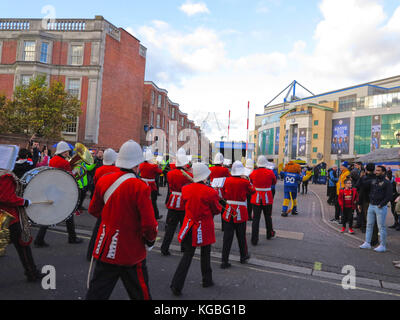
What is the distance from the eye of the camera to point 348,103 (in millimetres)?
68812

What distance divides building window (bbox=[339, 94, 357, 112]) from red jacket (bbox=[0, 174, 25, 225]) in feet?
243

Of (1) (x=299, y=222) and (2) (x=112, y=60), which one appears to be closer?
(1) (x=299, y=222)

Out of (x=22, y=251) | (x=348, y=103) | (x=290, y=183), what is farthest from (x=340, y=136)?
(x=22, y=251)

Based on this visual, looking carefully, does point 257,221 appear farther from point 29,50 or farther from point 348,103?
point 348,103

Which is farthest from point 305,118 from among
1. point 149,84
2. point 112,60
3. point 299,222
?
point 299,222

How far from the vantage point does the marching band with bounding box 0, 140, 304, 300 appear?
291cm

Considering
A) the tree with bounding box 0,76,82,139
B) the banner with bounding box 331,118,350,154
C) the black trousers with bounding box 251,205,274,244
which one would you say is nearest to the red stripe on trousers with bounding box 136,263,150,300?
the black trousers with bounding box 251,205,274,244

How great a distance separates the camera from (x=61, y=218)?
4.71m

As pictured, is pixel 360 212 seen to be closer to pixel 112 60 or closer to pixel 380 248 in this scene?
pixel 380 248

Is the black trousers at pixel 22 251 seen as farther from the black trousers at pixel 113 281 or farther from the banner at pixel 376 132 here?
the banner at pixel 376 132

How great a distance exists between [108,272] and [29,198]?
230 cm

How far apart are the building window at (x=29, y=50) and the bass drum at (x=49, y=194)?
3014 centimetres

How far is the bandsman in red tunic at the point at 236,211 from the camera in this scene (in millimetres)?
5370

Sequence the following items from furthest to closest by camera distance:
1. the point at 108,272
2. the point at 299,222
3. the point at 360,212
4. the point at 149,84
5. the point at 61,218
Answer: the point at 149,84 < the point at 299,222 < the point at 360,212 < the point at 61,218 < the point at 108,272
